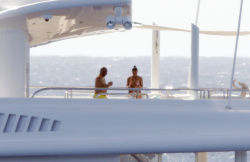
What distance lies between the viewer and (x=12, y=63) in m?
8.55

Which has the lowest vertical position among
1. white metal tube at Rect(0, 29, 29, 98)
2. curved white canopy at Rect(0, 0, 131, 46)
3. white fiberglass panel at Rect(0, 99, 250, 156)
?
white fiberglass panel at Rect(0, 99, 250, 156)

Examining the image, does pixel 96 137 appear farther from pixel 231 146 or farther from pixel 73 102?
pixel 231 146

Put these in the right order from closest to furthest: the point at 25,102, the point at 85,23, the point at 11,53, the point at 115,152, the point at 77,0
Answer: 1. the point at 115,152
2. the point at 25,102
3. the point at 77,0
4. the point at 11,53
5. the point at 85,23

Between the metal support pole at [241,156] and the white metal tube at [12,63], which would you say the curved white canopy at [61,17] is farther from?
the metal support pole at [241,156]

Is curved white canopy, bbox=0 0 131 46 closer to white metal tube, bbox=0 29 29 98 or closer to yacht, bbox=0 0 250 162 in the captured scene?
yacht, bbox=0 0 250 162

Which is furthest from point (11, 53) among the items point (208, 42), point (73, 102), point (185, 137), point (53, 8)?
point (208, 42)

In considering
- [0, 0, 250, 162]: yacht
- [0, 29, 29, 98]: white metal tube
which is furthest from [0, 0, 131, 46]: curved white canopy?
[0, 29, 29, 98]: white metal tube

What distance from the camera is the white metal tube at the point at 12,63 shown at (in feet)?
28.0

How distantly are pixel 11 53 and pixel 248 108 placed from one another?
3311 millimetres

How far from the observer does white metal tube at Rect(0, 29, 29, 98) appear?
852 cm

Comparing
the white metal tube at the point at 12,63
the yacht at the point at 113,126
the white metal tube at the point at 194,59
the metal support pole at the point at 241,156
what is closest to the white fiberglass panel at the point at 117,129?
the yacht at the point at 113,126

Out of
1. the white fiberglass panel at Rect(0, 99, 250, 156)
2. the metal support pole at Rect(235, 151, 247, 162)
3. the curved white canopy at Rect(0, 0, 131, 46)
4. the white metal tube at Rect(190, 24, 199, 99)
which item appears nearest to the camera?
the white fiberglass panel at Rect(0, 99, 250, 156)

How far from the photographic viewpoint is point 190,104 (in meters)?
7.54

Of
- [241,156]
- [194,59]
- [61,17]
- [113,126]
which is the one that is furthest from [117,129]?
[61,17]
